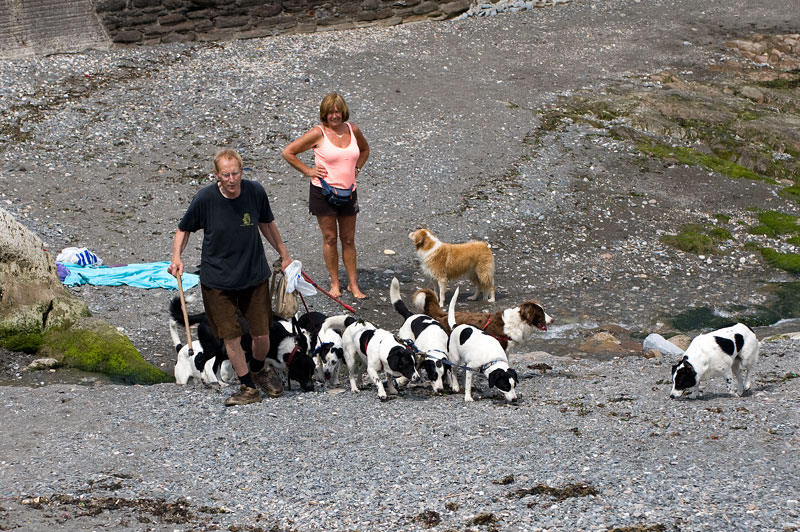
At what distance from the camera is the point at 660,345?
33.0 feet

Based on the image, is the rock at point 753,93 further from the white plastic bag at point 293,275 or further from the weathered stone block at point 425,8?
the white plastic bag at point 293,275

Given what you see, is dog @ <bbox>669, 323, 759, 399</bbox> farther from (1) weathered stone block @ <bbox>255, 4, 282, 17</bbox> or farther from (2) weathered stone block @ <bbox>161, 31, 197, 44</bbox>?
(2) weathered stone block @ <bbox>161, 31, 197, 44</bbox>

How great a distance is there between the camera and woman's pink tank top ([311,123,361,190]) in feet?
35.0

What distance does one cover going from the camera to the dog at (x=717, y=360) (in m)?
7.48

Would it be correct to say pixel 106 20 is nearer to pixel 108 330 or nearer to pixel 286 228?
pixel 286 228

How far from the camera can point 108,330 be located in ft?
31.2

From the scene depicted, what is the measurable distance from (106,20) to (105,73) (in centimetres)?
294

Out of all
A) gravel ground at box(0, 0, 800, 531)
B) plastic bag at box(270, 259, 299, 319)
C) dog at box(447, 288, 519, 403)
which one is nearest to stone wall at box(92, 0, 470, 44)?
gravel ground at box(0, 0, 800, 531)

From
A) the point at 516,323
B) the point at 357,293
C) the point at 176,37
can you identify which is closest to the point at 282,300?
the point at 516,323

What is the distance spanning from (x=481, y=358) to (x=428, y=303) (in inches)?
66.5

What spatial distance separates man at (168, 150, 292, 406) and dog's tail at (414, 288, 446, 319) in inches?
91.5

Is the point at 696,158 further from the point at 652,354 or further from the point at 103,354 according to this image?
the point at 103,354

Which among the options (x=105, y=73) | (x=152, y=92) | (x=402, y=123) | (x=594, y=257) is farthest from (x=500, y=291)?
(x=105, y=73)

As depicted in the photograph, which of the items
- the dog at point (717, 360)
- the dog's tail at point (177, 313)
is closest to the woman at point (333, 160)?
the dog's tail at point (177, 313)
